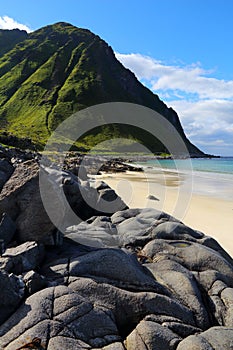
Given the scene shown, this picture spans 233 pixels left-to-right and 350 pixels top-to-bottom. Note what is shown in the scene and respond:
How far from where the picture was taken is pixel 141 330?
669 centimetres

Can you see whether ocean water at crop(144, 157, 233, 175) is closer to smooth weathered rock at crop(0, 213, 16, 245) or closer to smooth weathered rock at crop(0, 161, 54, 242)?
smooth weathered rock at crop(0, 161, 54, 242)

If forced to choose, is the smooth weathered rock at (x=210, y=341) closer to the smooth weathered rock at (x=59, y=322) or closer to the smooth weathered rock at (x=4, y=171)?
the smooth weathered rock at (x=59, y=322)

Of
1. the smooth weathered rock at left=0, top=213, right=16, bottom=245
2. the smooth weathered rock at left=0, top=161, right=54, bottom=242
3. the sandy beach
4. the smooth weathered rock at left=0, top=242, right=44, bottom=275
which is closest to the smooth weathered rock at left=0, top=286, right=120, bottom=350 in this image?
the smooth weathered rock at left=0, top=242, right=44, bottom=275

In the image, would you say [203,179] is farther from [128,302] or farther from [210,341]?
[210,341]

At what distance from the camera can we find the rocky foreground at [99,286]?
A: 21.0 ft

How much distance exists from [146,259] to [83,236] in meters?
2.26

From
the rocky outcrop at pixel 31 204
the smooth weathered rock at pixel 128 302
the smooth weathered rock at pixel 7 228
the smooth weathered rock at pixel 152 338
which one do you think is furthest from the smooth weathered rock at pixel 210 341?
the smooth weathered rock at pixel 7 228

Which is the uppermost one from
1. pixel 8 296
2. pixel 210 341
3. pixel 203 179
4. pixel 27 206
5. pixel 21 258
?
pixel 27 206

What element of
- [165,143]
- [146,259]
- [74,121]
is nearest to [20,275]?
[146,259]

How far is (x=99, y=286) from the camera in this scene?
7.58 metres

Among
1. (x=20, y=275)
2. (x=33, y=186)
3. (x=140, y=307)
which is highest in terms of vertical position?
(x=33, y=186)

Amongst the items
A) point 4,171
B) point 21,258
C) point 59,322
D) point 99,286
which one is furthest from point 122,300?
point 4,171

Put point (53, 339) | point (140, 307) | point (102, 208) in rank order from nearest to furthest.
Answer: point (53, 339) < point (140, 307) < point (102, 208)

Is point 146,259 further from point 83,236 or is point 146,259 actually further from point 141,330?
point 141,330
